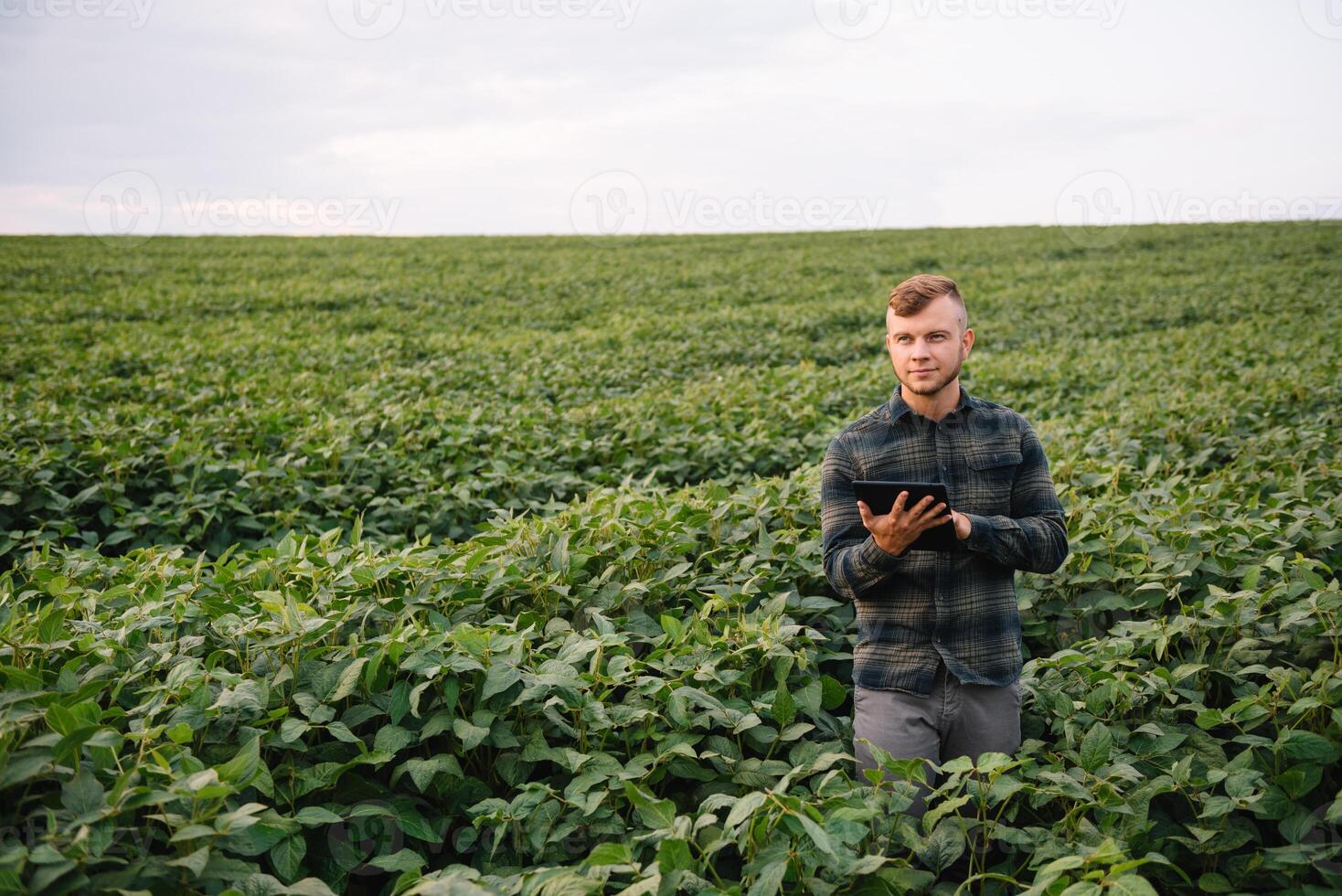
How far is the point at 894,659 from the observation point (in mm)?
2582

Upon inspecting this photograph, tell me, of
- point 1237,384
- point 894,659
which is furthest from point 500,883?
point 1237,384

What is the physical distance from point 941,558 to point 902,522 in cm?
36

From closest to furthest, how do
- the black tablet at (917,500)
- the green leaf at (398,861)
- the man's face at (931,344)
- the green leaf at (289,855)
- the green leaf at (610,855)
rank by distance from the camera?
the green leaf at (610,855) < the green leaf at (289,855) < the green leaf at (398,861) < the black tablet at (917,500) < the man's face at (931,344)

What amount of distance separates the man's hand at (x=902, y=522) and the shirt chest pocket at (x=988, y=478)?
267 mm

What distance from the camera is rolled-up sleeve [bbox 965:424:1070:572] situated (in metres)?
2.43

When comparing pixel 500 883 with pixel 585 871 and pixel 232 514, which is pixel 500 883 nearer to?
pixel 585 871

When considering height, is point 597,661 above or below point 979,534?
below

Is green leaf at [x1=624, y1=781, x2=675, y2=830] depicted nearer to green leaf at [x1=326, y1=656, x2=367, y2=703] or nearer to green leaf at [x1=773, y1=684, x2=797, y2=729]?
green leaf at [x1=773, y1=684, x2=797, y2=729]

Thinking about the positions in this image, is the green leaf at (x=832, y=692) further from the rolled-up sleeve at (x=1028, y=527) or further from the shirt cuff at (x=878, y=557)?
the rolled-up sleeve at (x=1028, y=527)

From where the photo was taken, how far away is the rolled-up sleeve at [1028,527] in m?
2.43

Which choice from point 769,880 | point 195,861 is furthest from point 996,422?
point 195,861

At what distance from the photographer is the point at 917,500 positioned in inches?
91.0

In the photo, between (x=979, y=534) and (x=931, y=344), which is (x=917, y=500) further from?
(x=931, y=344)

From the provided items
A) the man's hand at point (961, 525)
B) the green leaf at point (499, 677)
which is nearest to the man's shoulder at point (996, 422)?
the man's hand at point (961, 525)
